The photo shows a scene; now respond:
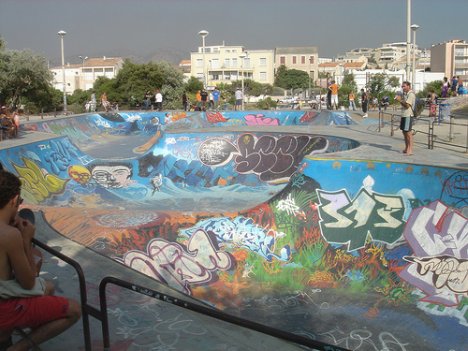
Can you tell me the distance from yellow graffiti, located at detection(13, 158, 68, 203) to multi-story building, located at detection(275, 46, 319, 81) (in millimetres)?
115890

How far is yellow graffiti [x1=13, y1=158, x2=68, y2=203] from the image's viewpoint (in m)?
13.1

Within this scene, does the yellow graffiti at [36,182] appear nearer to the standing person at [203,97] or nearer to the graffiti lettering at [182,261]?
the graffiti lettering at [182,261]

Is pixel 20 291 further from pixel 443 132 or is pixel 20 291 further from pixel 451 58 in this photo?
pixel 451 58

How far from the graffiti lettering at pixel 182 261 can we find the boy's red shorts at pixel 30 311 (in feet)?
17.8

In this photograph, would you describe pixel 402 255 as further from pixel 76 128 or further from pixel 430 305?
pixel 76 128

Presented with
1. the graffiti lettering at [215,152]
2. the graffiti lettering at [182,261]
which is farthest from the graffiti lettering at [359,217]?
the graffiti lettering at [215,152]

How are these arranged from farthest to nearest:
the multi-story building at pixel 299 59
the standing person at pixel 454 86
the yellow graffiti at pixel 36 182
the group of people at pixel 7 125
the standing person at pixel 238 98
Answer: the multi-story building at pixel 299 59
the standing person at pixel 238 98
the standing person at pixel 454 86
the group of people at pixel 7 125
the yellow graffiti at pixel 36 182

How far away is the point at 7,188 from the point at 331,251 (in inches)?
274

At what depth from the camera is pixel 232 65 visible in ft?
334

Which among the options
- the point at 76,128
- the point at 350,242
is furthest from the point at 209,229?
the point at 76,128

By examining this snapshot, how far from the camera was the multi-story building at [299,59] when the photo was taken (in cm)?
12616

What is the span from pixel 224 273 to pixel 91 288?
11.0ft

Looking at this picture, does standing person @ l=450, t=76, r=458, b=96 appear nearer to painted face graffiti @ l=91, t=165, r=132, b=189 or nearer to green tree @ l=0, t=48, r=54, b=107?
painted face graffiti @ l=91, t=165, r=132, b=189

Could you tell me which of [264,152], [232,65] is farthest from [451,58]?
[264,152]
